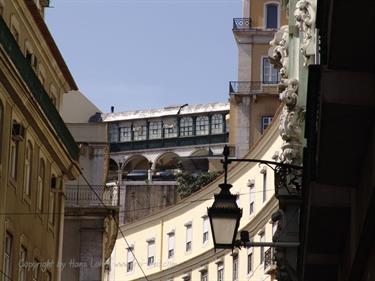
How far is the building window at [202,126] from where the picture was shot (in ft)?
499

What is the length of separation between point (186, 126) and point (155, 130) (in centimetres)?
500

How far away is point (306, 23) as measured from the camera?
75.5ft

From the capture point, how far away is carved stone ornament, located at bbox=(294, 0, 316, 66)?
2239 cm

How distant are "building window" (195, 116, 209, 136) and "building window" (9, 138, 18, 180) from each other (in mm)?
117632

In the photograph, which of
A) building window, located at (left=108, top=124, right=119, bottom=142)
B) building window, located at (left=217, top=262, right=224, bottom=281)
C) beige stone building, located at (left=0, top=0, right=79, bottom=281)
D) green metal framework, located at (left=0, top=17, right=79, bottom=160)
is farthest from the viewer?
building window, located at (left=108, top=124, right=119, bottom=142)

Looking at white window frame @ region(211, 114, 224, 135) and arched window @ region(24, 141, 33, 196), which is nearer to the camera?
arched window @ region(24, 141, 33, 196)

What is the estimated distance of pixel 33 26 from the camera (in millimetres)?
37781

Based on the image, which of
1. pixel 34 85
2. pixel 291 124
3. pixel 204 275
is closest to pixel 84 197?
pixel 34 85

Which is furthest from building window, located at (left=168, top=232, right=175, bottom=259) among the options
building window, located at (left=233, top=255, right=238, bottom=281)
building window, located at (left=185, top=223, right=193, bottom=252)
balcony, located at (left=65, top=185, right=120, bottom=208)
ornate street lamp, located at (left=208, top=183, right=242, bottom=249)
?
ornate street lamp, located at (left=208, top=183, right=242, bottom=249)

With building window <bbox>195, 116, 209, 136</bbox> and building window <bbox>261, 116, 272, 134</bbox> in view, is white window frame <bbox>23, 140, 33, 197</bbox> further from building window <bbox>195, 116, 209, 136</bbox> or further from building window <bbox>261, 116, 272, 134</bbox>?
building window <bbox>195, 116, 209, 136</bbox>

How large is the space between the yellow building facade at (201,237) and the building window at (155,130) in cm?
6284

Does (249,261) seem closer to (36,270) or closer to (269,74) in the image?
(269,74)

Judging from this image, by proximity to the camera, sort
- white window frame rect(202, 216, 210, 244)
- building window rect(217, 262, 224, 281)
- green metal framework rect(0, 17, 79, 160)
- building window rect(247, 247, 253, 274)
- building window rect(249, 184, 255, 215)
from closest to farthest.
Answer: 1. green metal framework rect(0, 17, 79, 160)
2. building window rect(247, 247, 253, 274)
3. building window rect(249, 184, 255, 215)
4. building window rect(217, 262, 224, 281)
5. white window frame rect(202, 216, 210, 244)

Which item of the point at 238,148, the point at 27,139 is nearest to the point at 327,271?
the point at 27,139
